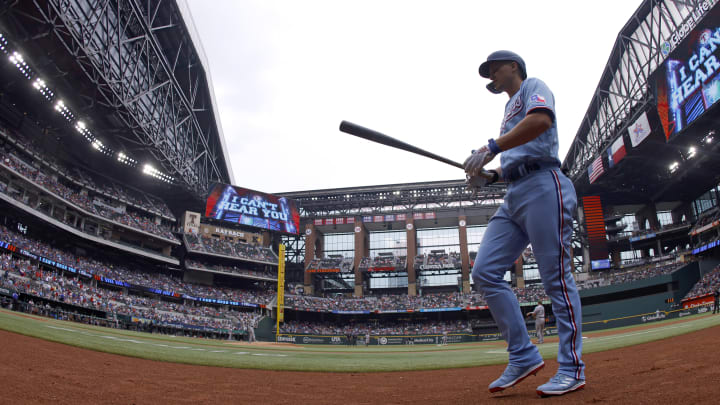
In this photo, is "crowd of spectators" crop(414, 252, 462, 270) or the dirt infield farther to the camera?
"crowd of spectators" crop(414, 252, 462, 270)

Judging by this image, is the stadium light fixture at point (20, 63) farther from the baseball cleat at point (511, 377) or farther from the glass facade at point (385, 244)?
the glass facade at point (385, 244)

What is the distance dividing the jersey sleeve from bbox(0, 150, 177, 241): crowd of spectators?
37.3m

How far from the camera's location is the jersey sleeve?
2.88 m

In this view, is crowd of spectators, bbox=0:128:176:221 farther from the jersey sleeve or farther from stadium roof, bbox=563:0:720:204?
stadium roof, bbox=563:0:720:204

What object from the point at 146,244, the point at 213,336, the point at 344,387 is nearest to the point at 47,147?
the point at 146,244

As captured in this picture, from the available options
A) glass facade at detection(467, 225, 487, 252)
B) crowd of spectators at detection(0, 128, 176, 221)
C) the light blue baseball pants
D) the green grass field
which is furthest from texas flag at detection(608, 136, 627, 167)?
crowd of spectators at detection(0, 128, 176, 221)

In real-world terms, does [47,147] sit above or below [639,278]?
above

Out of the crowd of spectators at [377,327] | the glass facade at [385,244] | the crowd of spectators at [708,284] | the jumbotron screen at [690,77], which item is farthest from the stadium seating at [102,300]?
the jumbotron screen at [690,77]

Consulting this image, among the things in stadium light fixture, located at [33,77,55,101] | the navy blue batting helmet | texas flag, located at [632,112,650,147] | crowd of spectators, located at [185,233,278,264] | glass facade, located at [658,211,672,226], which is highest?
stadium light fixture, located at [33,77,55,101]

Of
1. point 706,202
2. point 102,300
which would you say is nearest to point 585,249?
point 706,202

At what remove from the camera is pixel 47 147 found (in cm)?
3734

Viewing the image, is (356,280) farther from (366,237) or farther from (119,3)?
(119,3)

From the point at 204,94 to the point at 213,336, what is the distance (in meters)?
25.5

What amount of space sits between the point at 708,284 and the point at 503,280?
3694cm
